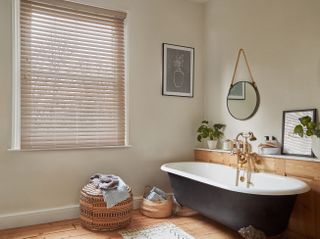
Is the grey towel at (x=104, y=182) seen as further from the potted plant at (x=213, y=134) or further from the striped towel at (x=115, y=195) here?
the potted plant at (x=213, y=134)

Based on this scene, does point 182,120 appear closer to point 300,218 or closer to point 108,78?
point 108,78

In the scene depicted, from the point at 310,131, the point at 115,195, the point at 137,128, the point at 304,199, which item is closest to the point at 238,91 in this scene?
the point at 310,131

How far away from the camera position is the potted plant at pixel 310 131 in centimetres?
237

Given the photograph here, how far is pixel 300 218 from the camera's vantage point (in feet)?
8.19

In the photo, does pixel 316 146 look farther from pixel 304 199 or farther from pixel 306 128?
pixel 304 199

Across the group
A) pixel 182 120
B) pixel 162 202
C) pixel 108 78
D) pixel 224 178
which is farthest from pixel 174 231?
pixel 108 78

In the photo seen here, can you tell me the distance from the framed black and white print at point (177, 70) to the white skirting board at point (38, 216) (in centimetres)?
180

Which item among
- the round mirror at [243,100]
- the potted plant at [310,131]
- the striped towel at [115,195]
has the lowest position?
the striped towel at [115,195]

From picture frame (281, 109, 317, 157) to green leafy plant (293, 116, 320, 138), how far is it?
0.29 feet

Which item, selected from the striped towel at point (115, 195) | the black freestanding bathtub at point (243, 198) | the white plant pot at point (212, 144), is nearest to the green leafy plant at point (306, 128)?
the black freestanding bathtub at point (243, 198)

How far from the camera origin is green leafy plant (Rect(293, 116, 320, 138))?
239 cm

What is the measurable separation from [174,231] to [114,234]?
570 millimetres

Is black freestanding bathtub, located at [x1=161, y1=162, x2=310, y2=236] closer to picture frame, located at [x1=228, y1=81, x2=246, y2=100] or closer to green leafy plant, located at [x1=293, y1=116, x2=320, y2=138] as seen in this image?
green leafy plant, located at [x1=293, y1=116, x2=320, y2=138]

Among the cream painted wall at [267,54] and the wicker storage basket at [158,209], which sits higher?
the cream painted wall at [267,54]
